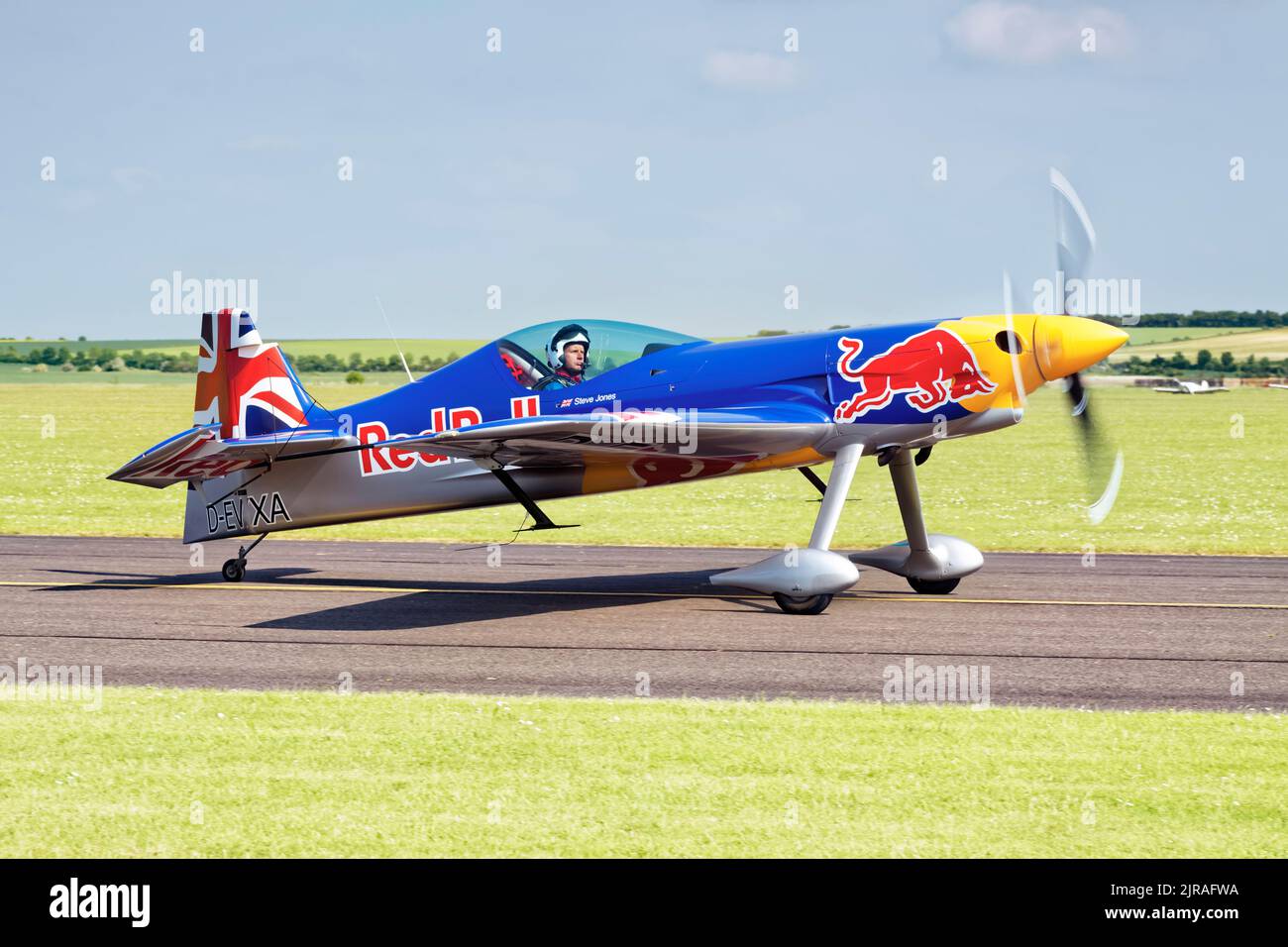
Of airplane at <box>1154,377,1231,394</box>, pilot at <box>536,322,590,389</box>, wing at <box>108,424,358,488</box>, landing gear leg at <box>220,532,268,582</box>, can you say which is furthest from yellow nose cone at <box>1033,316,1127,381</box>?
airplane at <box>1154,377,1231,394</box>

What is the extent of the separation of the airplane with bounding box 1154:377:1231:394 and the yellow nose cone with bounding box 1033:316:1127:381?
10718cm

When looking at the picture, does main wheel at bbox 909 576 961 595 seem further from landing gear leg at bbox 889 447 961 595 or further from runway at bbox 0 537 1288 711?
runway at bbox 0 537 1288 711

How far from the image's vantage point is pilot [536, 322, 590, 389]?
13.5m

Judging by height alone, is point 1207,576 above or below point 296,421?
below

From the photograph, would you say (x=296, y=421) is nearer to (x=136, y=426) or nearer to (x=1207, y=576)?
(x=1207, y=576)

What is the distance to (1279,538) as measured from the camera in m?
20.5

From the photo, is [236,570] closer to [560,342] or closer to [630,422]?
[560,342]

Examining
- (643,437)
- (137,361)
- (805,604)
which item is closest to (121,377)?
(137,361)

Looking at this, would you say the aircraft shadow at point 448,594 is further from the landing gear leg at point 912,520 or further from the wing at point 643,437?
the landing gear leg at point 912,520

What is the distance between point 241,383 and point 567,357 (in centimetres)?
431

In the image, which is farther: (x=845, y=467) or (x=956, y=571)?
(x=956, y=571)

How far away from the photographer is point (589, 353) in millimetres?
13484
